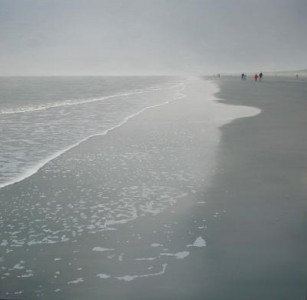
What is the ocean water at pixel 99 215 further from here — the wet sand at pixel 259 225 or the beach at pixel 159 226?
the wet sand at pixel 259 225

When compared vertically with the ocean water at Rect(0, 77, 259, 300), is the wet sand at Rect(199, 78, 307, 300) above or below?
above

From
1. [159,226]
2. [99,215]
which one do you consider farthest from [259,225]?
[99,215]

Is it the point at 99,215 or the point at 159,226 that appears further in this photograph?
the point at 99,215

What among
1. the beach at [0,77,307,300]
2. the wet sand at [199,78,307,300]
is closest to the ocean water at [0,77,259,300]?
the beach at [0,77,307,300]

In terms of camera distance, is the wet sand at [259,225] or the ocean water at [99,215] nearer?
the wet sand at [259,225]

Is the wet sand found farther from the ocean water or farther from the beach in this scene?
the ocean water

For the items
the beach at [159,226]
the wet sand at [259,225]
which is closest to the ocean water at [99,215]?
the beach at [159,226]

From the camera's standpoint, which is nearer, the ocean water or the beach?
the beach

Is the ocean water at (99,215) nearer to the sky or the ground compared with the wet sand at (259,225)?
nearer to the ground

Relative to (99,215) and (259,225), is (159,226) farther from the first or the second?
(259,225)
